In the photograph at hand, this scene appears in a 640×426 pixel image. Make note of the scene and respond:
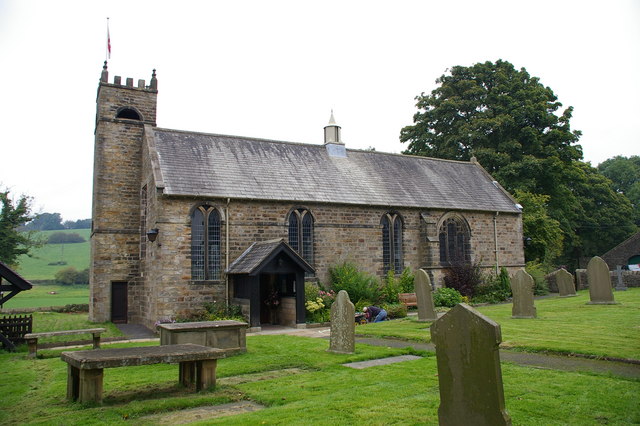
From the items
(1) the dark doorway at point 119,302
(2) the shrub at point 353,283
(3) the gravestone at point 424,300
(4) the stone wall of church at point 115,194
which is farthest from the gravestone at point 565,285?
(1) the dark doorway at point 119,302

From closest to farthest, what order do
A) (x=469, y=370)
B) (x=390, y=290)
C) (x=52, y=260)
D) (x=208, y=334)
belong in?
(x=469, y=370)
(x=208, y=334)
(x=390, y=290)
(x=52, y=260)

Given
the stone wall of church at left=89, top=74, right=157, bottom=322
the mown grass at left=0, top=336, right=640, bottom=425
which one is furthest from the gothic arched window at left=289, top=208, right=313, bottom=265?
the mown grass at left=0, top=336, right=640, bottom=425

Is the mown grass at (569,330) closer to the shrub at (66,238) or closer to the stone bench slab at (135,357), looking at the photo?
the stone bench slab at (135,357)

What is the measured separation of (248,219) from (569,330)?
13.1 metres

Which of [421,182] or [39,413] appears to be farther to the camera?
[421,182]

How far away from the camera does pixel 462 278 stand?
26812 mm

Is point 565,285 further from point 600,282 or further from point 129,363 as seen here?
point 129,363

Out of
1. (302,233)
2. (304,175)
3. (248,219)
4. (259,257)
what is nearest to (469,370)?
A: (259,257)

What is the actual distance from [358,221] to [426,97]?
79.3 feet

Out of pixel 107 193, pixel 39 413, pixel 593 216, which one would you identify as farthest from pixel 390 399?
pixel 593 216

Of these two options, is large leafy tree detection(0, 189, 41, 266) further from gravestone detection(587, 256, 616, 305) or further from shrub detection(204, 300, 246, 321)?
gravestone detection(587, 256, 616, 305)

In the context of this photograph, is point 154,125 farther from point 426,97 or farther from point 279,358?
point 426,97

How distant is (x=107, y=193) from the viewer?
78.2 ft

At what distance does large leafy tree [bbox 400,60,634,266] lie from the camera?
126 feet
